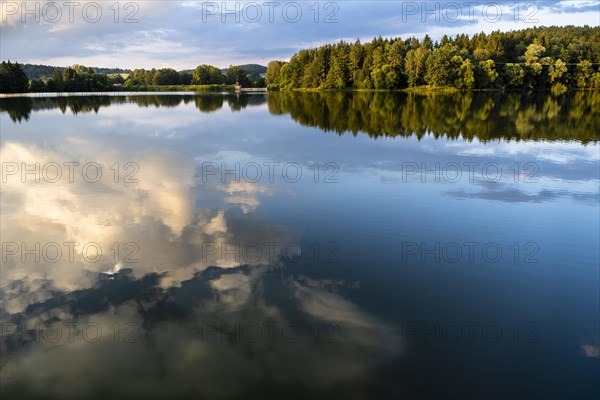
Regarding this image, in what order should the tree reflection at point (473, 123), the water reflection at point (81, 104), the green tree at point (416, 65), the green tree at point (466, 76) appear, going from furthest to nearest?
1. the green tree at point (416, 65)
2. the green tree at point (466, 76)
3. the water reflection at point (81, 104)
4. the tree reflection at point (473, 123)

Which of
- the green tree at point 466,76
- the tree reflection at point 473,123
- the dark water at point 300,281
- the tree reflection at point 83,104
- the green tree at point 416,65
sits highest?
the green tree at point 416,65

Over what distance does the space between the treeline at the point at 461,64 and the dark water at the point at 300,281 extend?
119393 mm

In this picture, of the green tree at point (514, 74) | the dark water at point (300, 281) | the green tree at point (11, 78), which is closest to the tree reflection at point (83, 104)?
the green tree at point (11, 78)

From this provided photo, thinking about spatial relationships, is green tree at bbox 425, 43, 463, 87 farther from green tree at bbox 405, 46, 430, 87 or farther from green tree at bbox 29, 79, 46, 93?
green tree at bbox 29, 79, 46, 93

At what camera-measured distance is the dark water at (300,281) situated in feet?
31.1

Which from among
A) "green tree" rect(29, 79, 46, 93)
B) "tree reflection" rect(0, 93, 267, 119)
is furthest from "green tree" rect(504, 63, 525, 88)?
"green tree" rect(29, 79, 46, 93)

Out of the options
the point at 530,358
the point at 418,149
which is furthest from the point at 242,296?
the point at 418,149

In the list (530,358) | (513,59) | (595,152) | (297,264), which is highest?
(513,59)

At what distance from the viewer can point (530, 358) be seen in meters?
10.1

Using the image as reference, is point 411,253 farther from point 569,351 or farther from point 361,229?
point 569,351

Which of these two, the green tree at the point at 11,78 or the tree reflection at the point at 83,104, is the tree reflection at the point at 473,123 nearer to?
the tree reflection at the point at 83,104

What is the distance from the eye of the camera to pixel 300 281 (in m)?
13.6

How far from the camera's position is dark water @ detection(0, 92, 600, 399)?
9469 millimetres

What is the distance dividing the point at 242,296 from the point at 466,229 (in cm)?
1082
